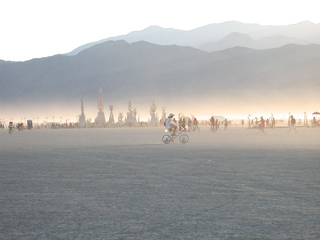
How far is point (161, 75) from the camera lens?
163m

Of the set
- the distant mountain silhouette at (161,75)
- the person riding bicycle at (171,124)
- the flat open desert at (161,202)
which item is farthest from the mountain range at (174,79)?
the flat open desert at (161,202)

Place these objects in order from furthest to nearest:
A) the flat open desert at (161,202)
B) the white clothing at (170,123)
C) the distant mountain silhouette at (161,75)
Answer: the distant mountain silhouette at (161,75) < the white clothing at (170,123) < the flat open desert at (161,202)

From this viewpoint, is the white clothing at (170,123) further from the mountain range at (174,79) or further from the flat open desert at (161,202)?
the mountain range at (174,79)

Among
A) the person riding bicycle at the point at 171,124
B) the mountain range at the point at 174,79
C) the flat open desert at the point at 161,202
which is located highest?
the mountain range at the point at 174,79

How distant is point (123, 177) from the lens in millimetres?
9406

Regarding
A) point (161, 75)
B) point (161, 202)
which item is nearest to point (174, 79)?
point (161, 75)

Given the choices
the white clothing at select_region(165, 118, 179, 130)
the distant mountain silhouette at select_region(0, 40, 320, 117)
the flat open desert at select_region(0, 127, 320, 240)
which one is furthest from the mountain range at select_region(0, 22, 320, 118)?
the flat open desert at select_region(0, 127, 320, 240)

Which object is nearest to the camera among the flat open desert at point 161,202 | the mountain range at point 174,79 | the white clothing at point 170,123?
the flat open desert at point 161,202

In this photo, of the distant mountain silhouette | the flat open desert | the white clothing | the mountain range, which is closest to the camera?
the flat open desert

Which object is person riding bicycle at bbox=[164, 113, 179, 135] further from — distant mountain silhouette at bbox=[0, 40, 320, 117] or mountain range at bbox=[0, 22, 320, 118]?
distant mountain silhouette at bbox=[0, 40, 320, 117]

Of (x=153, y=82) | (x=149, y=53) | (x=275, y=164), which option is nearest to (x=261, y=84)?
(x=153, y=82)

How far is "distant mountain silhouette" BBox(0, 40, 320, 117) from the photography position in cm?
14975

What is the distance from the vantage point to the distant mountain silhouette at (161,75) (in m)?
150

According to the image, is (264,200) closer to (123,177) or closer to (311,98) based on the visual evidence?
(123,177)
